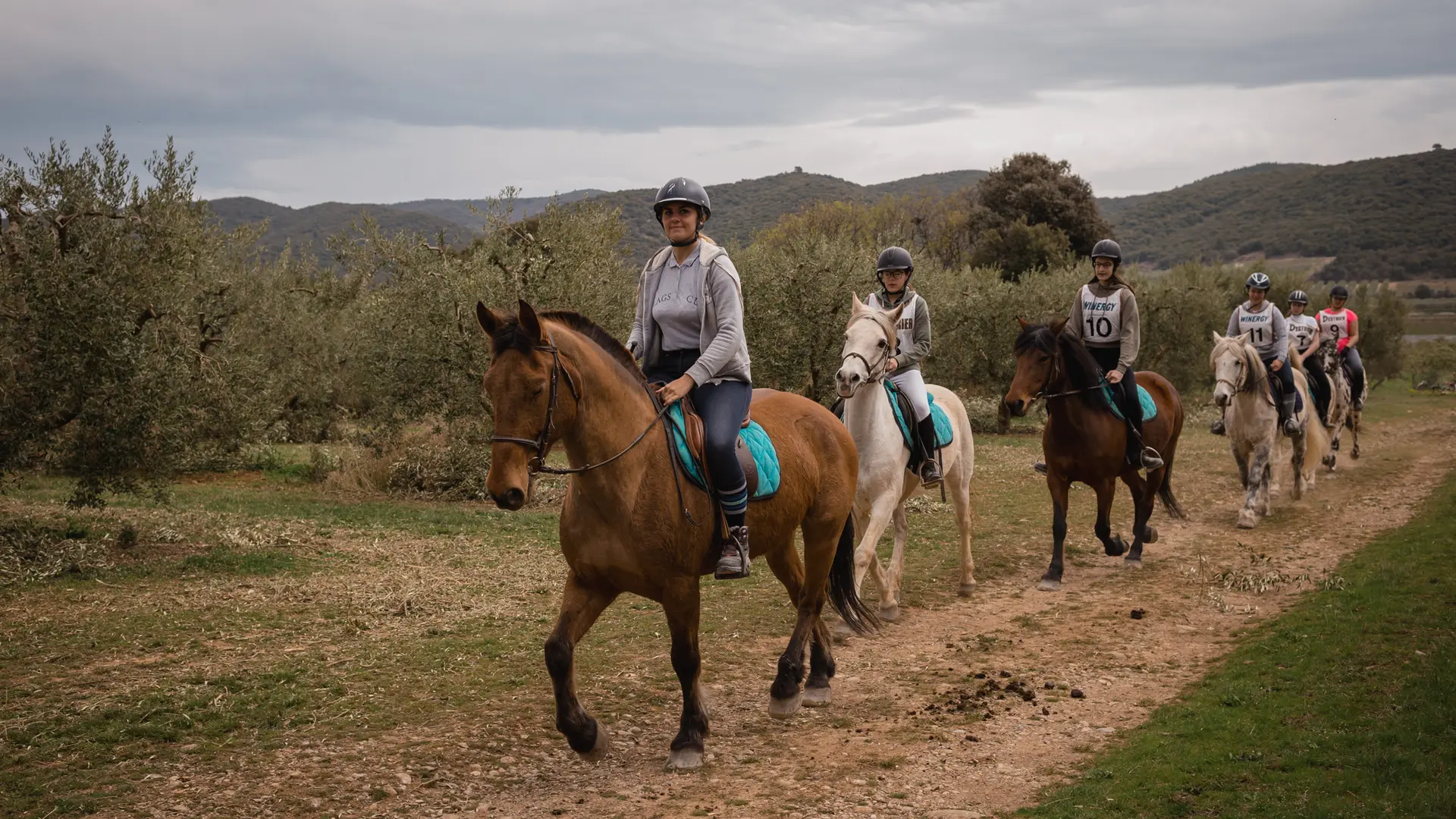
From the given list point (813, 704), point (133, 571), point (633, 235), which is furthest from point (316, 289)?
point (633, 235)

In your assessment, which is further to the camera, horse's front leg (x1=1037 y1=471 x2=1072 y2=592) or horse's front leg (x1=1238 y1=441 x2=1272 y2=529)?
horse's front leg (x1=1238 y1=441 x2=1272 y2=529)

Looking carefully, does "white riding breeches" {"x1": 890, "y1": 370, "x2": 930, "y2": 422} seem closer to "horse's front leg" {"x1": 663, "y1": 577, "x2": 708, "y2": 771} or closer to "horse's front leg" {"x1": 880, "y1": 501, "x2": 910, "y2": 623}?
"horse's front leg" {"x1": 880, "y1": 501, "x2": 910, "y2": 623}

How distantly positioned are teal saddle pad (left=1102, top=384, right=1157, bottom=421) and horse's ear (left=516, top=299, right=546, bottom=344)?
26.7 feet

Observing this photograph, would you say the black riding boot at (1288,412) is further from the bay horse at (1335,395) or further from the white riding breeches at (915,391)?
the white riding breeches at (915,391)

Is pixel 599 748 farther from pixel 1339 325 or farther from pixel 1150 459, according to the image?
pixel 1339 325

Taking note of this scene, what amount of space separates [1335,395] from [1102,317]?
41.3 feet

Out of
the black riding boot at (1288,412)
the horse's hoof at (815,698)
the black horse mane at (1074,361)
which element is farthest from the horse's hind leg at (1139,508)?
the horse's hoof at (815,698)

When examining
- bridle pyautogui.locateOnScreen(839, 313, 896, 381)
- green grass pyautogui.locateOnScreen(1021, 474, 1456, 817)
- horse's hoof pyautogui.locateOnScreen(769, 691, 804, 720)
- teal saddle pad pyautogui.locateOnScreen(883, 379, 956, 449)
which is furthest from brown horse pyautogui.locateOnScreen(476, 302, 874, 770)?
teal saddle pad pyautogui.locateOnScreen(883, 379, 956, 449)

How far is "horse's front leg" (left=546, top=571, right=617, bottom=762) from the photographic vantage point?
5645mm

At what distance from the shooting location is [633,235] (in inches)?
3125

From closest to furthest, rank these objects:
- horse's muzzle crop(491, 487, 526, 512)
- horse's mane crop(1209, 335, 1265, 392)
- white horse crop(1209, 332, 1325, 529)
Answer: horse's muzzle crop(491, 487, 526, 512), white horse crop(1209, 332, 1325, 529), horse's mane crop(1209, 335, 1265, 392)

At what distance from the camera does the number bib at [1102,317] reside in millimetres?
11844

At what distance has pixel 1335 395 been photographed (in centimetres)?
2134

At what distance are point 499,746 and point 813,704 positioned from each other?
222 centimetres
